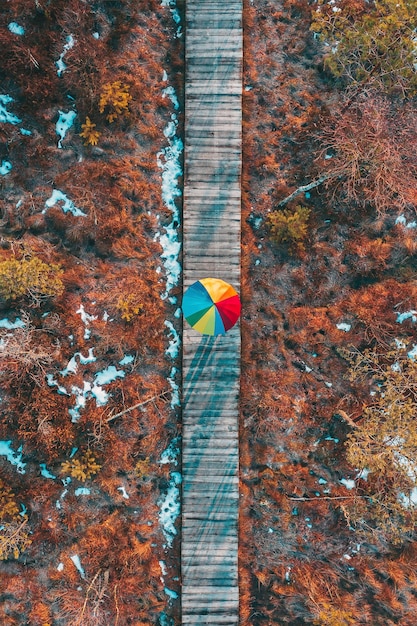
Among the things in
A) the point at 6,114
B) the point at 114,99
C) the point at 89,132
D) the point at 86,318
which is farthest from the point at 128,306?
the point at 6,114

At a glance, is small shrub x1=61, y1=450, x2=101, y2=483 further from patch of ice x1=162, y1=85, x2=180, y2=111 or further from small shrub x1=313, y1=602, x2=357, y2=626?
patch of ice x1=162, y1=85, x2=180, y2=111

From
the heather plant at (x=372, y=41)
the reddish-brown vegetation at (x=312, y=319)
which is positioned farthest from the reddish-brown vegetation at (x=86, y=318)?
the heather plant at (x=372, y=41)

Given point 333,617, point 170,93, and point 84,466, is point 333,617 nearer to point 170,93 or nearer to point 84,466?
point 84,466

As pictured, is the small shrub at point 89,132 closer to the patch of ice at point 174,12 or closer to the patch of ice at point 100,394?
the patch of ice at point 174,12

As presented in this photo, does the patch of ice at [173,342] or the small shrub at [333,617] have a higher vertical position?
the patch of ice at [173,342]

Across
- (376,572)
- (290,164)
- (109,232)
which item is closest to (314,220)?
(290,164)

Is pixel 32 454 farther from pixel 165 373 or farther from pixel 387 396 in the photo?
pixel 387 396
